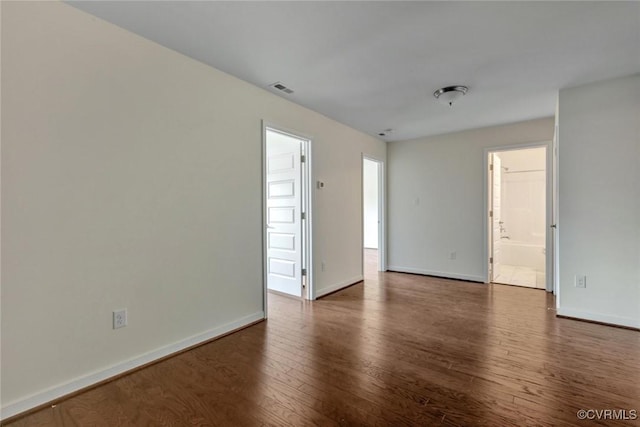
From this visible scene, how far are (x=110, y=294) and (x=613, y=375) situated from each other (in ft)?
11.4

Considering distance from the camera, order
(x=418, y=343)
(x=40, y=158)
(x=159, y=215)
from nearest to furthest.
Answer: (x=40, y=158)
(x=159, y=215)
(x=418, y=343)

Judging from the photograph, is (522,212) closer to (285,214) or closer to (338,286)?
(338,286)

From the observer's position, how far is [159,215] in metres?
2.31

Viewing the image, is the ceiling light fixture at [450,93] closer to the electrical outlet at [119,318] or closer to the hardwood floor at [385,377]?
the hardwood floor at [385,377]

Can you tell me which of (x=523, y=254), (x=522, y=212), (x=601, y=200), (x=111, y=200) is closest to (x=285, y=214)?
(x=111, y=200)

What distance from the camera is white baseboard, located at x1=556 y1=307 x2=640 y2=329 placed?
283 centimetres

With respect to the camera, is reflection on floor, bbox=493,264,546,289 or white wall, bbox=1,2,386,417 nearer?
white wall, bbox=1,2,386,417

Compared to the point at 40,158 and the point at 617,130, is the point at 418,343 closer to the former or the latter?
the point at 617,130

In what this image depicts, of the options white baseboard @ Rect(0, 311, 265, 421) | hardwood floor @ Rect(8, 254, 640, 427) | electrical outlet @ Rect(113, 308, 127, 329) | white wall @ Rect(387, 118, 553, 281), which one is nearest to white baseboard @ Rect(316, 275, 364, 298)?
hardwood floor @ Rect(8, 254, 640, 427)

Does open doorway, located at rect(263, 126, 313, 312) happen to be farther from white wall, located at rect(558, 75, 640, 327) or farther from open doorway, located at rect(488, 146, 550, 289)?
open doorway, located at rect(488, 146, 550, 289)

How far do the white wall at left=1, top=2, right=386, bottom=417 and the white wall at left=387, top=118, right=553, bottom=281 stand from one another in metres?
3.20

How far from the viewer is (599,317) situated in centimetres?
296

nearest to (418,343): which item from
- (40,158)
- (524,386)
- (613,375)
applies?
(524,386)

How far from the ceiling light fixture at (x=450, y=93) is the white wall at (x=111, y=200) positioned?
1.89m
